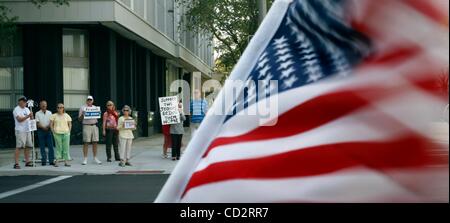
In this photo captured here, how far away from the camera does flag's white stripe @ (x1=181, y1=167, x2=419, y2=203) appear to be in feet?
3.93

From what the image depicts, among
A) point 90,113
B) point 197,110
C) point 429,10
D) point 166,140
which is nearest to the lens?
point 429,10

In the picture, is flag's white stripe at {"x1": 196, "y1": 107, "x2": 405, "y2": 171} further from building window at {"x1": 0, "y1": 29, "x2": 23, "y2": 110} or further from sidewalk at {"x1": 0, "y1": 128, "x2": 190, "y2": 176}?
building window at {"x1": 0, "y1": 29, "x2": 23, "y2": 110}

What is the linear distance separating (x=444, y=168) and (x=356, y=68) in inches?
10.7

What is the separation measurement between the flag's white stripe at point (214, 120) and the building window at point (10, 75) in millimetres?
21482

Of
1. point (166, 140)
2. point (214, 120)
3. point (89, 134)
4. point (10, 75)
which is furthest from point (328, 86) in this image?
point (10, 75)

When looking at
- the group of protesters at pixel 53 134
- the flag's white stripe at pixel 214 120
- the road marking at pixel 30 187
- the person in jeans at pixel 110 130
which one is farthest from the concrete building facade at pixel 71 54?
the flag's white stripe at pixel 214 120

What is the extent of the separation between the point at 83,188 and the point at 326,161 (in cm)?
967

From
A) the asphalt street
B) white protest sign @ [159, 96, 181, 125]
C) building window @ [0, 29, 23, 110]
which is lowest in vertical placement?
the asphalt street

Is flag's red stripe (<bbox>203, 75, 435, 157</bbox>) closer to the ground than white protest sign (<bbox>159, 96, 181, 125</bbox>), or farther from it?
farther from it

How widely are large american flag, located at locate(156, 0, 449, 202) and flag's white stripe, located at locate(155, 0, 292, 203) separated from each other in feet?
0.04

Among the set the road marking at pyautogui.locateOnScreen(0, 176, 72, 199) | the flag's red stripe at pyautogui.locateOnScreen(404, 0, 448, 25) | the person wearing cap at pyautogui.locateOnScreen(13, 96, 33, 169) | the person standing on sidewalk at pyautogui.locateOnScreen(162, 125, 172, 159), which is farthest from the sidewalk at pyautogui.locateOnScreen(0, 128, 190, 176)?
the flag's red stripe at pyautogui.locateOnScreen(404, 0, 448, 25)

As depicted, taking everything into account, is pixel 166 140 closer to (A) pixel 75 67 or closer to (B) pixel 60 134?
(B) pixel 60 134

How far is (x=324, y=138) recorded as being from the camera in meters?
1.28

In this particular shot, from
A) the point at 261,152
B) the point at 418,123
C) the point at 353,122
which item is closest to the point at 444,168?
the point at 418,123
